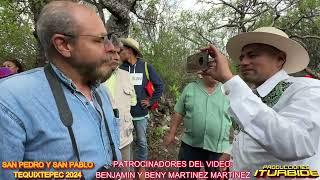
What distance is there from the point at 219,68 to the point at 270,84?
17.7 inches

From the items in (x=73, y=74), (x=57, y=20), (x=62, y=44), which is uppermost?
(x=57, y=20)

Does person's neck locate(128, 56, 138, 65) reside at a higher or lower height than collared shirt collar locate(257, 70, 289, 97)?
higher

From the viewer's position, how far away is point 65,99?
1.89 m

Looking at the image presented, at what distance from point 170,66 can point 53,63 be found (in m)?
8.51

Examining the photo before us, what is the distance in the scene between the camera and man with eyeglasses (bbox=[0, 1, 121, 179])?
1774 millimetres

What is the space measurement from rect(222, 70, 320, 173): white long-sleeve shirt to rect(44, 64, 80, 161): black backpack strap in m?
0.86

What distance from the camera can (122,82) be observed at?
4188 mm

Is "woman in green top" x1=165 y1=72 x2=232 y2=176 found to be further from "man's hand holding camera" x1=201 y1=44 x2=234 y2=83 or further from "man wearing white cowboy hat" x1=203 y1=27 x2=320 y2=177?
"man's hand holding camera" x1=201 y1=44 x2=234 y2=83

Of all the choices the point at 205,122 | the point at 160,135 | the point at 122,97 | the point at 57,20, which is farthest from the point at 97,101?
the point at 160,135

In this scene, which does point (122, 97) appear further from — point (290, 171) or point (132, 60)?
point (290, 171)

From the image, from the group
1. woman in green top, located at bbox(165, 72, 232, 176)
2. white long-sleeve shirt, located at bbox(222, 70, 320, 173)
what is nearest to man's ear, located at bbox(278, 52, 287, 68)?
white long-sleeve shirt, located at bbox(222, 70, 320, 173)

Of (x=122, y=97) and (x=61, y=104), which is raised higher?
(x=61, y=104)

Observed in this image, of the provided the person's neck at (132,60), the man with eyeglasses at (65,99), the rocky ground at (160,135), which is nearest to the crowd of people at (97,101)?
the man with eyeglasses at (65,99)

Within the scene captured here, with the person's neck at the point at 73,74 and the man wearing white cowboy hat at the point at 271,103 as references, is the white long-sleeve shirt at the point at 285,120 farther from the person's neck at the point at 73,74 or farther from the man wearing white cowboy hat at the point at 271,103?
the person's neck at the point at 73,74
